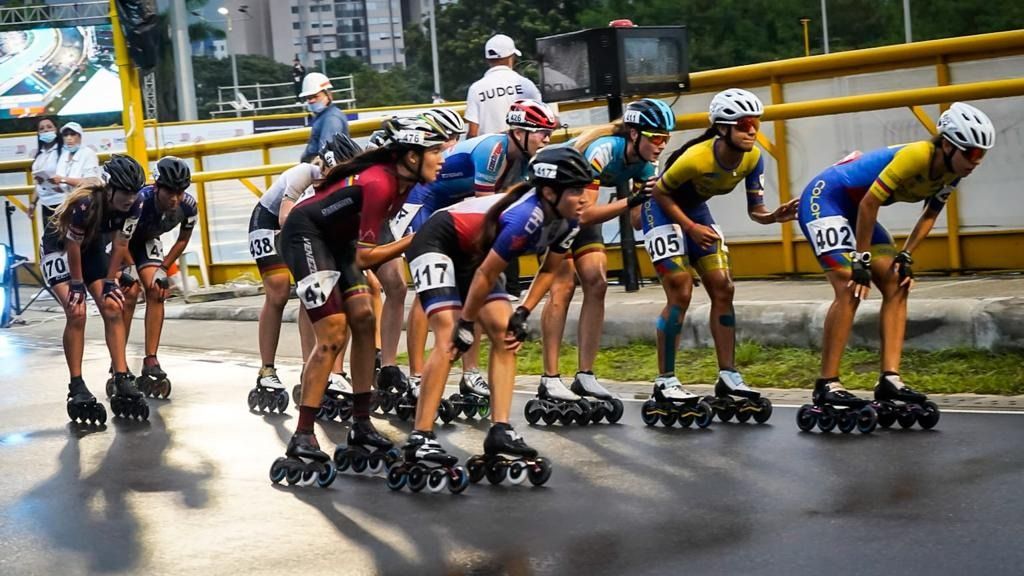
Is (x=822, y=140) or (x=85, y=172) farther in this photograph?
(x=85, y=172)

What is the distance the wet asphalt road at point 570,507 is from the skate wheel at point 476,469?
9 cm

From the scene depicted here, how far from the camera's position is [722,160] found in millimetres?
10352

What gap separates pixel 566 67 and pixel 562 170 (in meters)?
7.49

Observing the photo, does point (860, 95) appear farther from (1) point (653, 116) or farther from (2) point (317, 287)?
(2) point (317, 287)

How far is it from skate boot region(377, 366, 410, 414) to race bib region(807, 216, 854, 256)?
130 inches

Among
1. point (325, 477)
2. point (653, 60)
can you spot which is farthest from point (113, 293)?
point (653, 60)

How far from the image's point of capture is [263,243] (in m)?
12.3

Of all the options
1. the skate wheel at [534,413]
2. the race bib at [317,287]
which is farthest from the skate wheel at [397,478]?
the skate wheel at [534,413]

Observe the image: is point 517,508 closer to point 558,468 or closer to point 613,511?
point 613,511

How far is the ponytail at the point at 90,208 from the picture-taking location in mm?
11938

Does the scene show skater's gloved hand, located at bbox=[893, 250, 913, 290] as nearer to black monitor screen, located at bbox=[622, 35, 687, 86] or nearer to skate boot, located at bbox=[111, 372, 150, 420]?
skate boot, located at bbox=[111, 372, 150, 420]

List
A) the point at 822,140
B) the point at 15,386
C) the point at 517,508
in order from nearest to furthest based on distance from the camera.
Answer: the point at 517,508, the point at 15,386, the point at 822,140

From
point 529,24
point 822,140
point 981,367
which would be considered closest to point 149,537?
point 981,367

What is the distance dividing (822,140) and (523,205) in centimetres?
773
